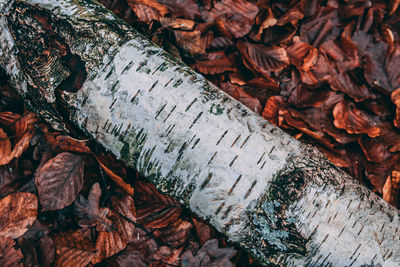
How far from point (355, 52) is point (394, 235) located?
1.41 meters

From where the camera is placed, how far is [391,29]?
2197 millimetres

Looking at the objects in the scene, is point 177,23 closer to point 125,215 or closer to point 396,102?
point 125,215

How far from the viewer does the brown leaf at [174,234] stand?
164cm

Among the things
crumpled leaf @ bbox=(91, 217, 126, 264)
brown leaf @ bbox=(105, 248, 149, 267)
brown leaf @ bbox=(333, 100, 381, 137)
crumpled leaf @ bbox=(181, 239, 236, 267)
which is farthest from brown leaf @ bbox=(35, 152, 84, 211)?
brown leaf @ bbox=(333, 100, 381, 137)

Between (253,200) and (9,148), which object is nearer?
(253,200)

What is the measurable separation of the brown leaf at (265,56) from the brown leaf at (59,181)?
1.42 m

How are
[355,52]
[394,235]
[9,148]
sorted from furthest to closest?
1. [355,52]
2. [9,148]
3. [394,235]

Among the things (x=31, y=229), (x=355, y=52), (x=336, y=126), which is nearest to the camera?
(x=31, y=229)

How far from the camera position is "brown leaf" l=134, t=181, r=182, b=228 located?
1.65 metres

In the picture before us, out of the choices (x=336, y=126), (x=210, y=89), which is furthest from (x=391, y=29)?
(x=210, y=89)

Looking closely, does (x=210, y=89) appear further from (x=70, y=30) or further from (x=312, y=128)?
(x=312, y=128)

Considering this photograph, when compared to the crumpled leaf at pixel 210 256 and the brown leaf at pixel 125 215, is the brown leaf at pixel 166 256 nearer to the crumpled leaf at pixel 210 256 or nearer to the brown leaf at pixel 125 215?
the crumpled leaf at pixel 210 256

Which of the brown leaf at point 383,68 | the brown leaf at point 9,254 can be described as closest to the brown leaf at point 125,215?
the brown leaf at point 9,254

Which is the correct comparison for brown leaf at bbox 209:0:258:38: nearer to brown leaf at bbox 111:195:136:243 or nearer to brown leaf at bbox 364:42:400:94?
brown leaf at bbox 364:42:400:94
